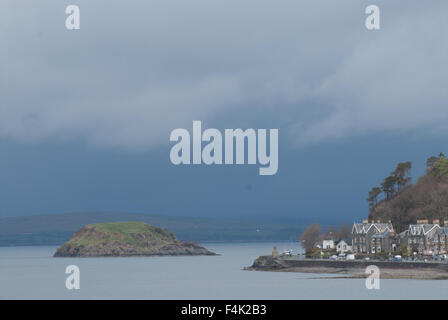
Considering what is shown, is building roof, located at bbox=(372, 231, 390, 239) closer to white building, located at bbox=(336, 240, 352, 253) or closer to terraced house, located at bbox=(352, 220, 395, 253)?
terraced house, located at bbox=(352, 220, 395, 253)

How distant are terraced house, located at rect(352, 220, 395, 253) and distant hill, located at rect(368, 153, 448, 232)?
982cm

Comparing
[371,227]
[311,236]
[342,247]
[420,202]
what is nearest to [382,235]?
[371,227]

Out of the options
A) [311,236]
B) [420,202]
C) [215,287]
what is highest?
[420,202]

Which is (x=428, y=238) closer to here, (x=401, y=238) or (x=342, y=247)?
(x=401, y=238)

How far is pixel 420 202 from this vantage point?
176375 millimetres

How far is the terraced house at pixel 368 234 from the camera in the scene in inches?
6462

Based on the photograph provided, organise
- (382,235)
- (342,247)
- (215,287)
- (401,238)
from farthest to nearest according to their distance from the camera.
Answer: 1. (342,247)
2. (382,235)
3. (401,238)
4. (215,287)

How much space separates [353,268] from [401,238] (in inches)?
770

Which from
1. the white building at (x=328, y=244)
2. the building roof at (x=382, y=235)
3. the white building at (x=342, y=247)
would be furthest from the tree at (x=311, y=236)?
the building roof at (x=382, y=235)

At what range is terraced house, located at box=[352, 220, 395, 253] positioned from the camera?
16412cm

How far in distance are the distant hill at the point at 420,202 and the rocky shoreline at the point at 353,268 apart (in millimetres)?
28493
